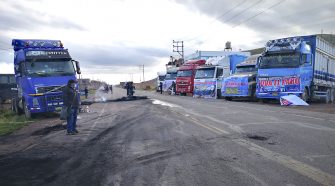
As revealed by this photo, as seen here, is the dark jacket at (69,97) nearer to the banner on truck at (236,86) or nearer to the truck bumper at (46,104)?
the truck bumper at (46,104)

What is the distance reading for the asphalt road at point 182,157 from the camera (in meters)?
5.07

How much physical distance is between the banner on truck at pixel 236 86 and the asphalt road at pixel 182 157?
1333 centimetres

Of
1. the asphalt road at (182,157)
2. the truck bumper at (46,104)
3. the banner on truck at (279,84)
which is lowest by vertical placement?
the asphalt road at (182,157)

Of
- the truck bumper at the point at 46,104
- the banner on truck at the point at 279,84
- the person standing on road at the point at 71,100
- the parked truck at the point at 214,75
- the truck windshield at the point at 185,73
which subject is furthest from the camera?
the truck windshield at the point at 185,73

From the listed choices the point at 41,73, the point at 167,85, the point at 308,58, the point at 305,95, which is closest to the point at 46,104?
the point at 41,73

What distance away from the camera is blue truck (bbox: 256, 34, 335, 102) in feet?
65.6

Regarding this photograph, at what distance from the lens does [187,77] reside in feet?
112

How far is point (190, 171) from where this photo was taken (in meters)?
5.42

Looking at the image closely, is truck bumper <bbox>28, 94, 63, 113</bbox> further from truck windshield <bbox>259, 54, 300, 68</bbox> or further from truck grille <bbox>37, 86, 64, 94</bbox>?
truck windshield <bbox>259, 54, 300, 68</bbox>

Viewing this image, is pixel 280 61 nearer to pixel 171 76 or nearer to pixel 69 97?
pixel 69 97

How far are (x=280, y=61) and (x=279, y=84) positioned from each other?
4.55 ft

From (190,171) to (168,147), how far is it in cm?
200

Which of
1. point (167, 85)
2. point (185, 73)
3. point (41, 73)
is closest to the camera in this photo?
point (41, 73)

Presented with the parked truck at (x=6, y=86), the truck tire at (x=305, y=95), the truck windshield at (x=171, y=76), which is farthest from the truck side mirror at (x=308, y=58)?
the parked truck at (x=6, y=86)
